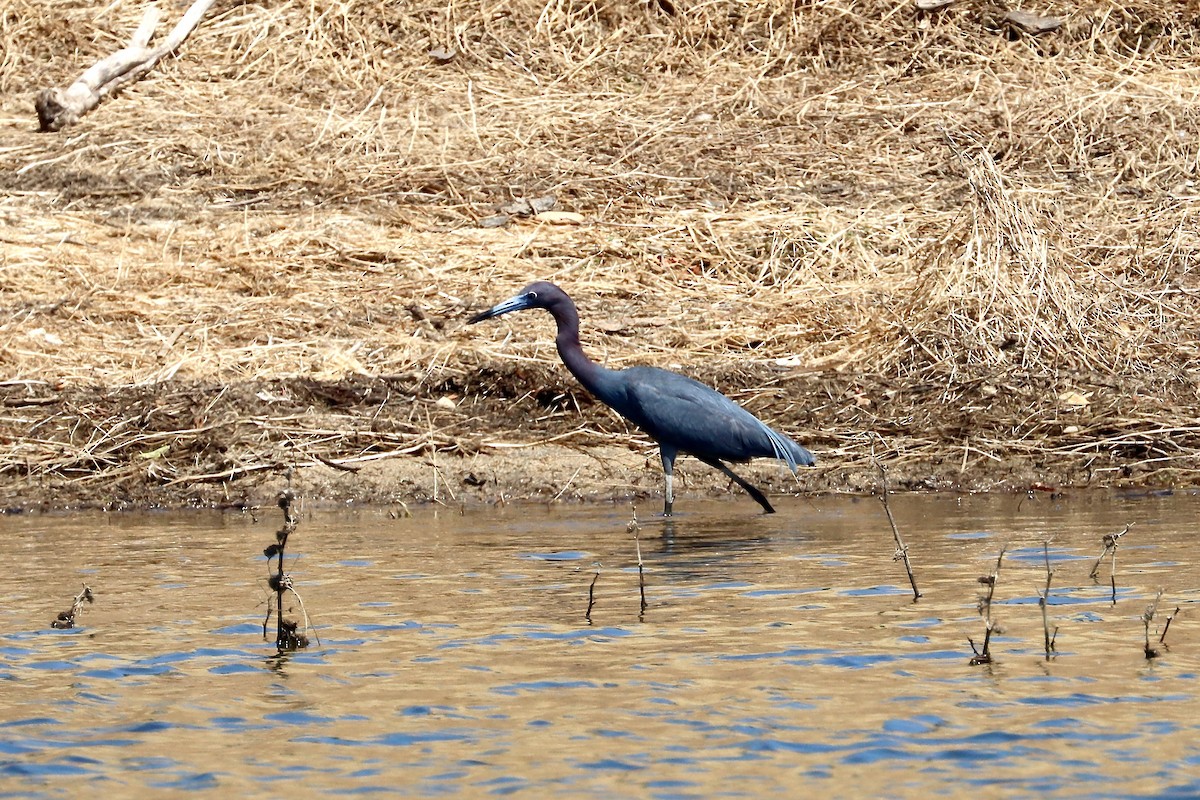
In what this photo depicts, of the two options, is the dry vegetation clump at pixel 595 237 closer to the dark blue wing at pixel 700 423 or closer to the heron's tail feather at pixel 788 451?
the heron's tail feather at pixel 788 451

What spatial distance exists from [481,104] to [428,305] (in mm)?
3760

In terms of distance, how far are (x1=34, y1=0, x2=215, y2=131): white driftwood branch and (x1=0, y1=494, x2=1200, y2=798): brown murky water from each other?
7.29 meters

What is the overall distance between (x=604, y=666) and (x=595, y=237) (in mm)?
7885

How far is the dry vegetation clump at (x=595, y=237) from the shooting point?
33.2 ft

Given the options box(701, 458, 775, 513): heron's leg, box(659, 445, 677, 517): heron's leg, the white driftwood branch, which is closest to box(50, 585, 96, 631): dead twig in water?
box(659, 445, 677, 517): heron's leg

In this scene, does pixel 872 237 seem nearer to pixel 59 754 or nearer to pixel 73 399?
pixel 73 399

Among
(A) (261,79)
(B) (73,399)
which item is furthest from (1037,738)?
(A) (261,79)

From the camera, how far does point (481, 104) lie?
15500 mm

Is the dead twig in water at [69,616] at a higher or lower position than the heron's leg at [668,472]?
lower

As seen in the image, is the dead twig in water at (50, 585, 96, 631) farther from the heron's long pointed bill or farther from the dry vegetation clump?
the heron's long pointed bill

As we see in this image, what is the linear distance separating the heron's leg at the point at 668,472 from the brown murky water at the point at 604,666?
18.0 inches

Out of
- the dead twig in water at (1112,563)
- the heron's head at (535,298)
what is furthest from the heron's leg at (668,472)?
the dead twig in water at (1112,563)

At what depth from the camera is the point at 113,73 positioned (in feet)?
51.3

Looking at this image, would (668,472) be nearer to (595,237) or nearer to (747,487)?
(747,487)
